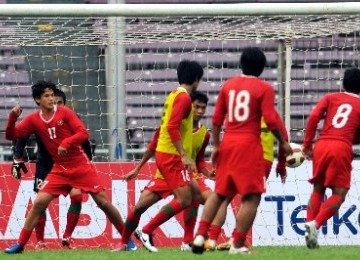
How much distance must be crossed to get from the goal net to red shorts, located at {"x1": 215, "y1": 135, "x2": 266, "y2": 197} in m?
3.32

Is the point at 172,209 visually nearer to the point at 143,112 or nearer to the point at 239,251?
the point at 239,251

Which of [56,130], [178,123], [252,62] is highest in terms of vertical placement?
[252,62]

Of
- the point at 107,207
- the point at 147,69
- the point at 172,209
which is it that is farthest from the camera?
the point at 147,69

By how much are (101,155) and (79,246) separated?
112 centimetres

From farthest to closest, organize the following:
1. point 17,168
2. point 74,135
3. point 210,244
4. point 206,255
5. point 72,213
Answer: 1. point 17,168
2. point 72,213
3. point 74,135
4. point 210,244
5. point 206,255

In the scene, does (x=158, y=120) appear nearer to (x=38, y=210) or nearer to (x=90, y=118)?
(x=90, y=118)

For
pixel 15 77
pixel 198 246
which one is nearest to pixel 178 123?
pixel 198 246

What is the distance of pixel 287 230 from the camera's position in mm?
15023

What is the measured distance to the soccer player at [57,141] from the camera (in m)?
12.9

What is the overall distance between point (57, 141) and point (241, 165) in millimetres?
2587

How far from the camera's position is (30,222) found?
12688 mm

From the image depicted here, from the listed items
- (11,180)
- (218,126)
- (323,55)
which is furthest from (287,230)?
(218,126)

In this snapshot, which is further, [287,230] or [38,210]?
[287,230]

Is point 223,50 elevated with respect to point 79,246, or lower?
elevated
